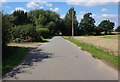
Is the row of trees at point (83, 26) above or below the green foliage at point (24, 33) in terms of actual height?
above

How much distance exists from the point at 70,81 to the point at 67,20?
70612 millimetres

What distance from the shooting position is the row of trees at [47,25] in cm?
2003

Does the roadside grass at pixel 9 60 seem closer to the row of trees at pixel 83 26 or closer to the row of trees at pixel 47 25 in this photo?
the row of trees at pixel 47 25

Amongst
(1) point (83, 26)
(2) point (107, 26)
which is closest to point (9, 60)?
(1) point (83, 26)

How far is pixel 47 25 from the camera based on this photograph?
54.4 m

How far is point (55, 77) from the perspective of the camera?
177 inches

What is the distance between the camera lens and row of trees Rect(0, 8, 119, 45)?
20028 mm

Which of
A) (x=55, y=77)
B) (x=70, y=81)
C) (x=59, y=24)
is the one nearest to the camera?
(x=70, y=81)

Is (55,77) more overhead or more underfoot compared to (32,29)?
more underfoot

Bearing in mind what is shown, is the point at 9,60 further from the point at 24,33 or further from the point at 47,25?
the point at 47,25

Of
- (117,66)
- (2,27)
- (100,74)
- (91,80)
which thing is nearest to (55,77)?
(91,80)

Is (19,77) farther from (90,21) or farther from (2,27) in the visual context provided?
(90,21)

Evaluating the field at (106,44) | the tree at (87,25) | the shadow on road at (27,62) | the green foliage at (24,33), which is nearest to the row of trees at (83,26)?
the tree at (87,25)

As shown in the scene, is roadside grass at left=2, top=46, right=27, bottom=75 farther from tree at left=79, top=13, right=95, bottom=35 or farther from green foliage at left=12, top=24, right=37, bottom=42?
tree at left=79, top=13, right=95, bottom=35
